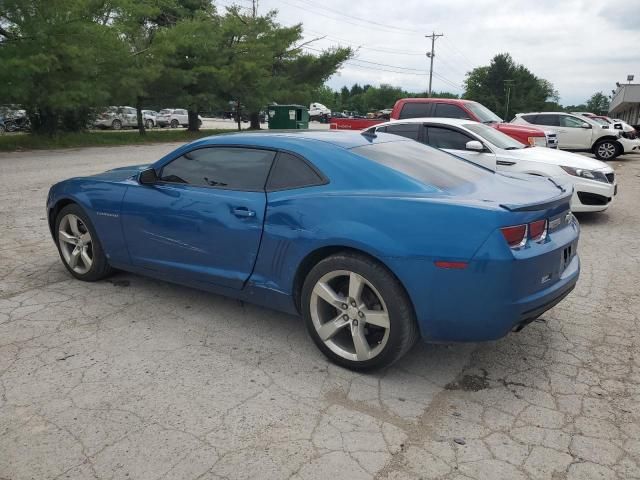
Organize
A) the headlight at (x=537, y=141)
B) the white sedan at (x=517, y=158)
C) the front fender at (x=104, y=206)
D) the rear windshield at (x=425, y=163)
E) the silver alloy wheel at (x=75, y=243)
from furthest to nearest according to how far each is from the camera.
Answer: the headlight at (x=537, y=141)
the white sedan at (x=517, y=158)
the silver alloy wheel at (x=75, y=243)
the front fender at (x=104, y=206)
the rear windshield at (x=425, y=163)

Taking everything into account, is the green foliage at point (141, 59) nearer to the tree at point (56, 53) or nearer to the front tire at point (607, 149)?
the tree at point (56, 53)

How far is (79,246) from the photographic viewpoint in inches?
188

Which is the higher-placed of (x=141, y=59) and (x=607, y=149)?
(x=141, y=59)

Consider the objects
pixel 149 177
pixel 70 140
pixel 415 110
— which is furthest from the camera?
pixel 70 140

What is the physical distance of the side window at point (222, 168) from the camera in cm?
369

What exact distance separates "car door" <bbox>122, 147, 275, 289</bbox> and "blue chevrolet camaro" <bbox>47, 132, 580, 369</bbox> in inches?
0.4

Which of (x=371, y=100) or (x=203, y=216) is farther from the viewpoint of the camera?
(x=371, y=100)

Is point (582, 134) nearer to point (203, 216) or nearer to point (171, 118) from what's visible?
point (203, 216)

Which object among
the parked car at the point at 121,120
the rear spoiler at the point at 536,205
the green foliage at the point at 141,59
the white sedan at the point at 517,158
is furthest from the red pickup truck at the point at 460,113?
the parked car at the point at 121,120

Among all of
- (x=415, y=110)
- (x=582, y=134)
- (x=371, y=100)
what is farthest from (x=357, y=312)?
(x=371, y=100)

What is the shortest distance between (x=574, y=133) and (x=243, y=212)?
17173 mm

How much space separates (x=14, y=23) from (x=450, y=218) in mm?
17864

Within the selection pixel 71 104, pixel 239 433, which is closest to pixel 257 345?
pixel 239 433

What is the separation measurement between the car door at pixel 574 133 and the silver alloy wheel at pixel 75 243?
55.6ft
